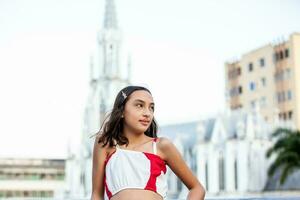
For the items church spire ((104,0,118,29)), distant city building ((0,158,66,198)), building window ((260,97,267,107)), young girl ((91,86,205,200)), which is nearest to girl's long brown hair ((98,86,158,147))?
young girl ((91,86,205,200))

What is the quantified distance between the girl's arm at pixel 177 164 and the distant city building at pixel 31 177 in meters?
72.6

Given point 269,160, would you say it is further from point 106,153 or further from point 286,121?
point 106,153

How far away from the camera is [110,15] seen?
74.1 m

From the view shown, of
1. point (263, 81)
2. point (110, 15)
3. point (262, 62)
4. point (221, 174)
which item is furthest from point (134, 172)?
point (110, 15)

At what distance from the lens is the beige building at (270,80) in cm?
5733

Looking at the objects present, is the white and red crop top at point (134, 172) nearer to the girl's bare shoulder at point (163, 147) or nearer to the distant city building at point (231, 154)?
the girl's bare shoulder at point (163, 147)

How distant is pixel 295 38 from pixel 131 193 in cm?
5687

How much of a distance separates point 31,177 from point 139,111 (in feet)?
260

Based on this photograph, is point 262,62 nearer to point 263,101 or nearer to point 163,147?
point 263,101

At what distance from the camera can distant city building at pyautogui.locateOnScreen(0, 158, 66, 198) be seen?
7638 centimetres

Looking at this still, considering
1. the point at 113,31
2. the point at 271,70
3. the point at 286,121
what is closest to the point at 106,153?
the point at 286,121

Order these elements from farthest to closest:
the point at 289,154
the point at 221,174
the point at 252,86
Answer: the point at 252,86
the point at 221,174
the point at 289,154

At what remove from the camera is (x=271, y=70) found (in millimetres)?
59906

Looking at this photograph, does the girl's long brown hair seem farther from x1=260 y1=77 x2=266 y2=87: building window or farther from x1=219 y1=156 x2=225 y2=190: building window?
x1=260 y1=77 x2=266 y2=87: building window
